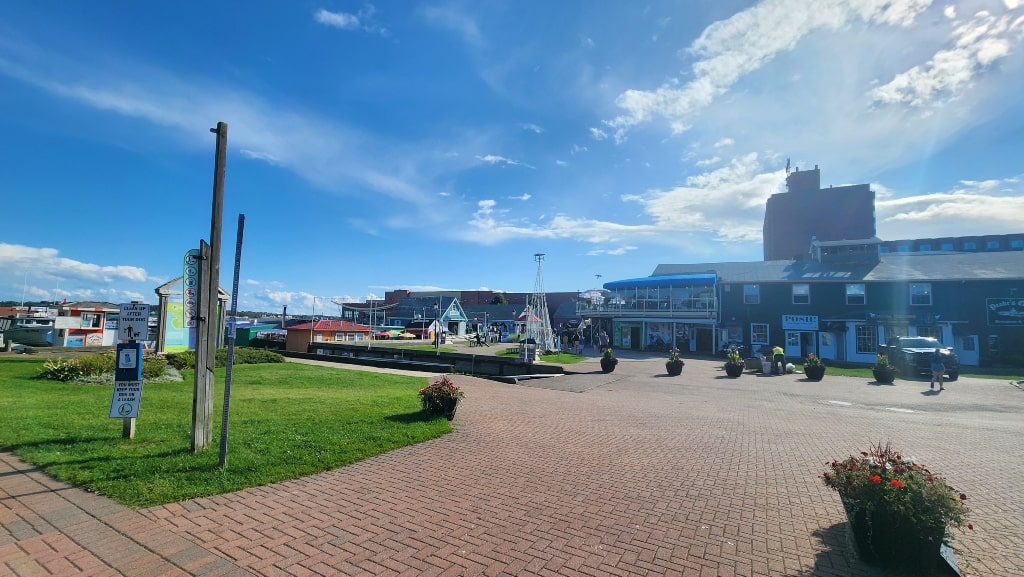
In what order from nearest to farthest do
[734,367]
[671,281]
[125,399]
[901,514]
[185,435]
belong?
[901,514]
[125,399]
[185,435]
[734,367]
[671,281]

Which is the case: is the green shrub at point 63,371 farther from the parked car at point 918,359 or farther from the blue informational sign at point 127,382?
the parked car at point 918,359

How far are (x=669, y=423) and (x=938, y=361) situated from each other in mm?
15523

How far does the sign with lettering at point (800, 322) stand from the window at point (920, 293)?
5.91m

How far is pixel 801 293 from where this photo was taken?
3650 cm

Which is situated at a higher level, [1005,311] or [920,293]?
[920,293]

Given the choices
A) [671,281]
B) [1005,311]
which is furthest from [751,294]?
[1005,311]

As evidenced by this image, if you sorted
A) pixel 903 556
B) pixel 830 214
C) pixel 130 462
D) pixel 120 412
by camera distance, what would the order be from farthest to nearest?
pixel 830 214 → pixel 120 412 → pixel 130 462 → pixel 903 556

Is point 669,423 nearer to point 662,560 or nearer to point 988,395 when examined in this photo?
point 662,560

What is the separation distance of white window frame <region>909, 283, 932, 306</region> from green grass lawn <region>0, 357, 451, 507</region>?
118ft

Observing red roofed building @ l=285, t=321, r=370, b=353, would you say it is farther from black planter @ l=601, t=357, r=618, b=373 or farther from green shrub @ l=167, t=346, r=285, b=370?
black planter @ l=601, t=357, r=618, b=373

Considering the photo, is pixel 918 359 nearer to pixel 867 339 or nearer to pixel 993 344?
pixel 867 339

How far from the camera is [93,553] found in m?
3.77

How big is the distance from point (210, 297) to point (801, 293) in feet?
127

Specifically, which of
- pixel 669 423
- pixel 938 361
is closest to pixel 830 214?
pixel 938 361
